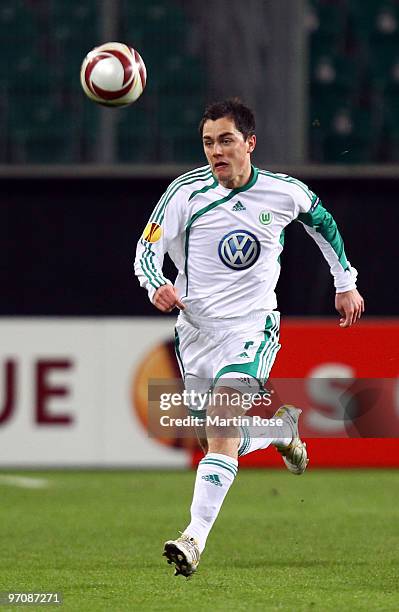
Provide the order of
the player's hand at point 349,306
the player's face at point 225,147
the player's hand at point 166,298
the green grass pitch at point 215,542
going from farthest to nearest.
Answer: the player's hand at point 349,306
the player's face at point 225,147
the player's hand at point 166,298
the green grass pitch at point 215,542

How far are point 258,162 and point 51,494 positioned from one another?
15.3ft

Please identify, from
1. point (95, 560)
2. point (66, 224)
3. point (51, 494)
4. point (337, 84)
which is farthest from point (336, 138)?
point (95, 560)

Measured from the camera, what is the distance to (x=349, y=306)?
666 centimetres

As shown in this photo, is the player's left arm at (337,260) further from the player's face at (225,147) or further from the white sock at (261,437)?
the white sock at (261,437)

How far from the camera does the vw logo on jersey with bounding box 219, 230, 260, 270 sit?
21.0ft

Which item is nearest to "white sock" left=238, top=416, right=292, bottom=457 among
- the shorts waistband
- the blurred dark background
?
the shorts waistband

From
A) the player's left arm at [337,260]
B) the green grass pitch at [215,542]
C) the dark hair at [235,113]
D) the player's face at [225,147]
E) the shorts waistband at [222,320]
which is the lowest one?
the green grass pitch at [215,542]

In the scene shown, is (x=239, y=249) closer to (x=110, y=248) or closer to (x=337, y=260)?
(x=337, y=260)

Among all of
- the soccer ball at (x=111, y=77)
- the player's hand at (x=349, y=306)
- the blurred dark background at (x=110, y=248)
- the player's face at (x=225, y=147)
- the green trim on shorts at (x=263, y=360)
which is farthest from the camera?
the blurred dark background at (x=110, y=248)

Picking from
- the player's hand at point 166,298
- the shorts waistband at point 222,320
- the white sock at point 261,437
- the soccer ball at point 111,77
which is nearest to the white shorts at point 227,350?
the shorts waistband at point 222,320

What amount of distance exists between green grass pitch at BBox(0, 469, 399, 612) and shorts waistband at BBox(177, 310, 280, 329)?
1122 millimetres

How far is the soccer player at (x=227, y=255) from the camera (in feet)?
20.5

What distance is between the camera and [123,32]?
14023 millimetres

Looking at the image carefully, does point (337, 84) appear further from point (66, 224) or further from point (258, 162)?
point (66, 224)
